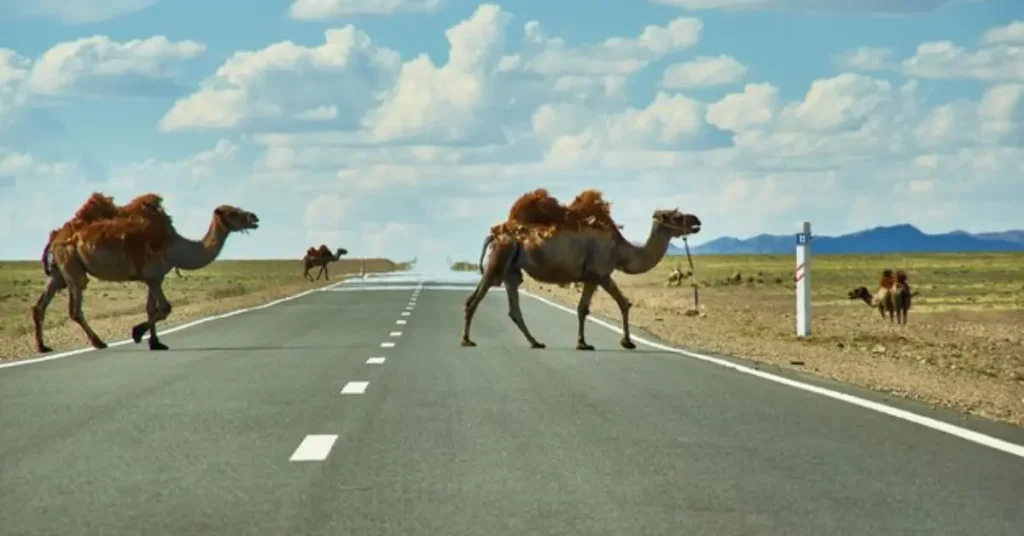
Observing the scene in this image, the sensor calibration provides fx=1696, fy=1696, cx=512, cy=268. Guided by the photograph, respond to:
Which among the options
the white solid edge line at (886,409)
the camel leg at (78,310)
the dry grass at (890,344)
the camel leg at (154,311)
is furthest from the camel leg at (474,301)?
the camel leg at (78,310)

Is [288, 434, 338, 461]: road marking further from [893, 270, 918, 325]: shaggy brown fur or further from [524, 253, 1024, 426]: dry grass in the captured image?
[893, 270, 918, 325]: shaggy brown fur

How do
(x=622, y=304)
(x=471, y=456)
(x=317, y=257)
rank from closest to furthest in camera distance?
(x=471, y=456) < (x=622, y=304) < (x=317, y=257)

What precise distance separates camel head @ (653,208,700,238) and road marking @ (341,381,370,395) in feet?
27.5

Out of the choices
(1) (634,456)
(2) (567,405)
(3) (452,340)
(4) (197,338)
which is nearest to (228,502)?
(1) (634,456)

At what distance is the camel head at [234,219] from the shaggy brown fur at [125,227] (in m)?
0.93

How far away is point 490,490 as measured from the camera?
9156mm

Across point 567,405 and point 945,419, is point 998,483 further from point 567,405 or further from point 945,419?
point 567,405

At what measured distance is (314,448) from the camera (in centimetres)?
1105

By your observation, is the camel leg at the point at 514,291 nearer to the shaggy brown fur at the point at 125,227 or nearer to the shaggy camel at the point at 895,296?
the shaggy brown fur at the point at 125,227

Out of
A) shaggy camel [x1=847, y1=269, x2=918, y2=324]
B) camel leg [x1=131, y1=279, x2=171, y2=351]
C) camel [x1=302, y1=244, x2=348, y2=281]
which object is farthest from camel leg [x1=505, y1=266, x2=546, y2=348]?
camel [x1=302, y1=244, x2=348, y2=281]

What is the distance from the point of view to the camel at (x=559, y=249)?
23.2m

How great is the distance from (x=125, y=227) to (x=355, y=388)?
29.5ft

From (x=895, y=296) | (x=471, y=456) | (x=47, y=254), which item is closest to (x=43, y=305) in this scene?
(x=47, y=254)

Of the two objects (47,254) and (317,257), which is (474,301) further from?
(317,257)
